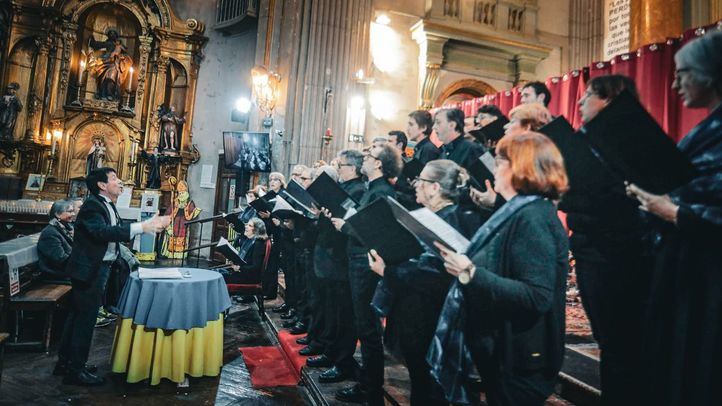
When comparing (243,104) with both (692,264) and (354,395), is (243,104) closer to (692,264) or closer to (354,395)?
(354,395)

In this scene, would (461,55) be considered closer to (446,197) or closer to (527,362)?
(446,197)

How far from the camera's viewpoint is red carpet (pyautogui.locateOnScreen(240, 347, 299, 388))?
3.72 meters

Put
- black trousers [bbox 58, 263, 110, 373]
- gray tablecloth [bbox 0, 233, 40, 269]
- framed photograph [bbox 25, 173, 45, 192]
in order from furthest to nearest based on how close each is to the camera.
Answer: framed photograph [bbox 25, 173, 45, 192], gray tablecloth [bbox 0, 233, 40, 269], black trousers [bbox 58, 263, 110, 373]

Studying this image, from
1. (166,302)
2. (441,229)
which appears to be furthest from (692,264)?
(166,302)

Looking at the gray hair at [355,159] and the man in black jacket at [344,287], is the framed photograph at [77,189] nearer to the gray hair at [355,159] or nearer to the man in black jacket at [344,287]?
the man in black jacket at [344,287]

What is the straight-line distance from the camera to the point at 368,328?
2.76 m

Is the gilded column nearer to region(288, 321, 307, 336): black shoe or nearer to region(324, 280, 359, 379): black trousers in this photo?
region(288, 321, 307, 336): black shoe

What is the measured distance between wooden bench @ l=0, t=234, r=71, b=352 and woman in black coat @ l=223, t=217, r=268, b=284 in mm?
1734

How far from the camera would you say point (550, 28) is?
34.4 ft

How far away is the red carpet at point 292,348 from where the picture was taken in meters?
3.81

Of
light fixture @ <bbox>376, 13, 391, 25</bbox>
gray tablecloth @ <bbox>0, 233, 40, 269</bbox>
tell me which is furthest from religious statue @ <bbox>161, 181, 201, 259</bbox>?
light fixture @ <bbox>376, 13, 391, 25</bbox>

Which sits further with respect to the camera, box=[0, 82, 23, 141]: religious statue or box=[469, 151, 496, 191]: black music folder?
box=[0, 82, 23, 141]: religious statue

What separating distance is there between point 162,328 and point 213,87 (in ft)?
30.9

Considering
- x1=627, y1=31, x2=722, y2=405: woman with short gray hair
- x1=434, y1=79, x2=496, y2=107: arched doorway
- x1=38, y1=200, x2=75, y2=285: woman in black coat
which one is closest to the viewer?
x1=627, y1=31, x2=722, y2=405: woman with short gray hair
